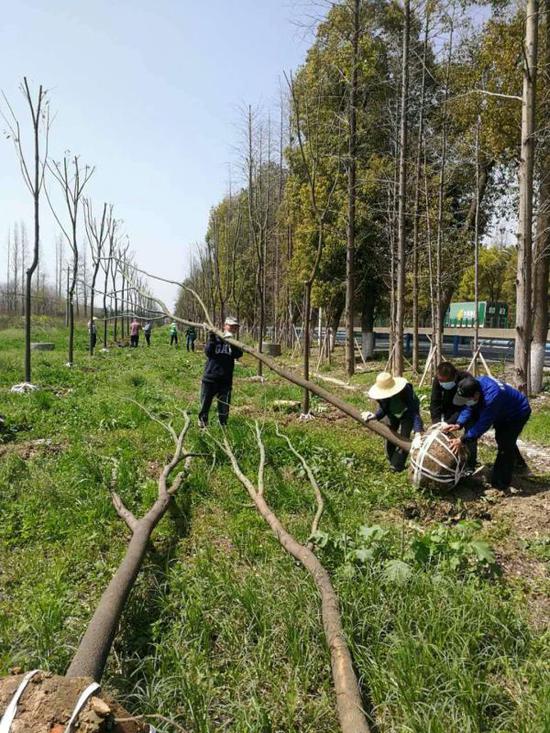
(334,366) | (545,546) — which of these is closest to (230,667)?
(545,546)

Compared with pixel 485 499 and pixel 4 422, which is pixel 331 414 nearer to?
pixel 485 499

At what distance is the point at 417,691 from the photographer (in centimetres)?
249

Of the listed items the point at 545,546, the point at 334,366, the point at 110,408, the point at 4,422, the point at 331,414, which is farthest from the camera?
the point at 334,366

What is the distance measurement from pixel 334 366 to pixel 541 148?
9349mm

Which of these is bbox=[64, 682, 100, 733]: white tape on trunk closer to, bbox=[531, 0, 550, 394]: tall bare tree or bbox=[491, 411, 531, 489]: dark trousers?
bbox=[491, 411, 531, 489]: dark trousers

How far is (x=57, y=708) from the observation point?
74.0 inches

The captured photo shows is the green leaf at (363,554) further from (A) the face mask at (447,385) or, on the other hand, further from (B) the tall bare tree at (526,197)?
(B) the tall bare tree at (526,197)

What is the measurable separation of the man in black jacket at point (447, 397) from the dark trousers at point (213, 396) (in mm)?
2889

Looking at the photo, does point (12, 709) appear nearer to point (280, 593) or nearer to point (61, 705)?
point (61, 705)

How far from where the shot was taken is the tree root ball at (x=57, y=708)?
1.82 metres

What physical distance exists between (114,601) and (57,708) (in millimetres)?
1099

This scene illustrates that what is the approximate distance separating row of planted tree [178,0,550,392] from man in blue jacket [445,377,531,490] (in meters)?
2.13

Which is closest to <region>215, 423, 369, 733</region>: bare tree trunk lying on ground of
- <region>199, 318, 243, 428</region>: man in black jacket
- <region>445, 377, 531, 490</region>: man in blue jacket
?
<region>445, 377, 531, 490</region>: man in blue jacket

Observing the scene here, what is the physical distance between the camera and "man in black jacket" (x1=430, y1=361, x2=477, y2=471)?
5.24 m
